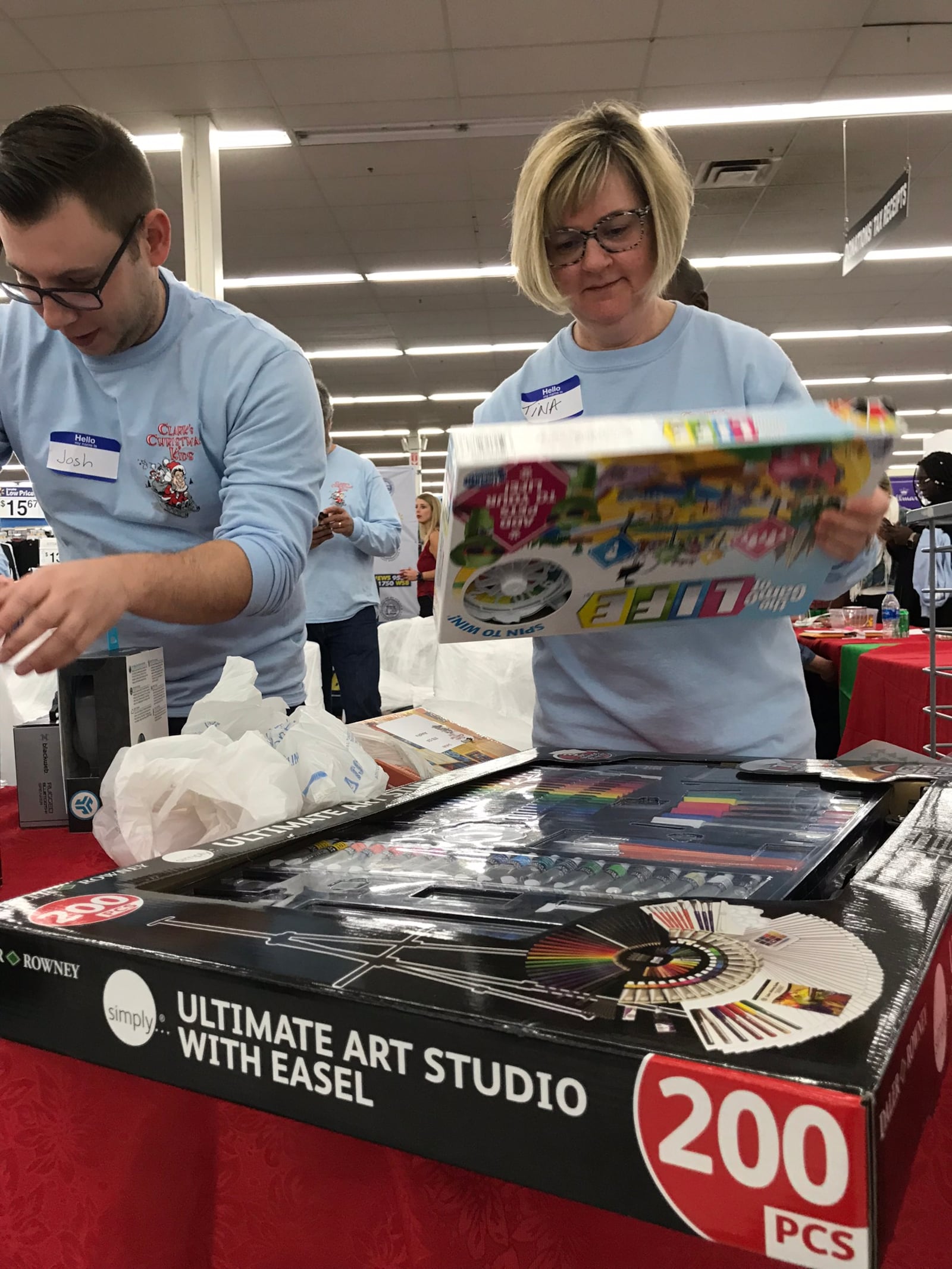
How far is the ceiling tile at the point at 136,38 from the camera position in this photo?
3748 mm

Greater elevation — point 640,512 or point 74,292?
point 74,292

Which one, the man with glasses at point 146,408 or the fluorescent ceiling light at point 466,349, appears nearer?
the man with glasses at point 146,408

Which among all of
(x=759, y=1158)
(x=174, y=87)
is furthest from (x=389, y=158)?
(x=759, y=1158)

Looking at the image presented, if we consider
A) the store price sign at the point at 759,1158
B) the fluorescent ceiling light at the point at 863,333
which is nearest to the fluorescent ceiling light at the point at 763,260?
the fluorescent ceiling light at the point at 863,333

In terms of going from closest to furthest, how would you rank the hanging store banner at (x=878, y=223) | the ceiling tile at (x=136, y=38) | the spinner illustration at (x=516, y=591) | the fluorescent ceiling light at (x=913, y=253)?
the spinner illustration at (x=516, y=591) → the ceiling tile at (x=136, y=38) → the hanging store banner at (x=878, y=223) → the fluorescent ceiling light at (x=913, y=253)

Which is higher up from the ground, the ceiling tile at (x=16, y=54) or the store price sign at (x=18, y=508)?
the ceiling tile at (x=16, y=54)

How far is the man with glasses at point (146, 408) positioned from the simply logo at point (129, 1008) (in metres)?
0.55

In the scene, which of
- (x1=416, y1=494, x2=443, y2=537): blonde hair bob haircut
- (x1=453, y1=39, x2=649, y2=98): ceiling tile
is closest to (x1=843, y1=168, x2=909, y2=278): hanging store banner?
(x1=453, y1=39, x2=649, y2=98): ceiling tile

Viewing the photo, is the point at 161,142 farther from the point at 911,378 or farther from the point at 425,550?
the point at 911,378

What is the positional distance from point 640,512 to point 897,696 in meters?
2.29

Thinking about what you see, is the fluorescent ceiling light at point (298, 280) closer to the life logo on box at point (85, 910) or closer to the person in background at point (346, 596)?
the person in background at point (346, 596)

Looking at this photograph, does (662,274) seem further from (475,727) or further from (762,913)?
(762,913)

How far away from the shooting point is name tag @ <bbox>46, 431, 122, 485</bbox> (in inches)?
45.6

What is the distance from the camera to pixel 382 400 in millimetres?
10602
